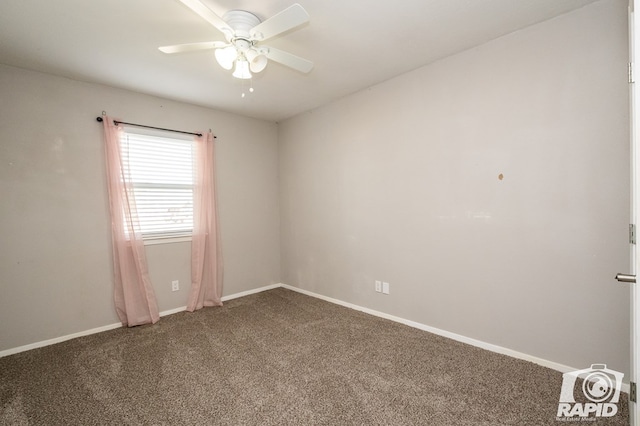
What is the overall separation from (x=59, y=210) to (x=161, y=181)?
0.94 m

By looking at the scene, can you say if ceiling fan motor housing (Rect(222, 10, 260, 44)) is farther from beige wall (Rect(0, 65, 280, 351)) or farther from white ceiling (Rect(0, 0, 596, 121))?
beige wall (Rect(0, 65, 280, 351))

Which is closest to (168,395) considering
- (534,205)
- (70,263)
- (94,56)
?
(70,263)

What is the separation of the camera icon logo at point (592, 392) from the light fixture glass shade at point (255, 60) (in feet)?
9.18

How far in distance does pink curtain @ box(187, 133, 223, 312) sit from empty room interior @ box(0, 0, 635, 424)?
6 centimetres

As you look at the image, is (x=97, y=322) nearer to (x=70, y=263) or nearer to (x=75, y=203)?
(x=70, y=263)

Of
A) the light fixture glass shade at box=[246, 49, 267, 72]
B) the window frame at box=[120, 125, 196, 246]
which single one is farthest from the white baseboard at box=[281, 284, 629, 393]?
the light fixture glass shade at box=[246, 49, 267, 72]

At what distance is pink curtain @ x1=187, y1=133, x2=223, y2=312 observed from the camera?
3.54 m

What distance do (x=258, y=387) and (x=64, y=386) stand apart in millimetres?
1366

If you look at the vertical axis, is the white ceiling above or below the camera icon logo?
above

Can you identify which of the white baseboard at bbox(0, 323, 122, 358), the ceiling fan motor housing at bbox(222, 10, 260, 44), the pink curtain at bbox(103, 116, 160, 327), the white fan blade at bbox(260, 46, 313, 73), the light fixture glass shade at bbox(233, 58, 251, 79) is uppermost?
the ceiling fan motor housing at bbox(222, 10, 260, 44)

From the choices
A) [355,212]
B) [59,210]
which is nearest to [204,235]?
[59,210]

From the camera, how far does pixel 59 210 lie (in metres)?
2.75

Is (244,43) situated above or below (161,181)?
above

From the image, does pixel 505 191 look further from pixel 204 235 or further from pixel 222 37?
pixel 204 235
